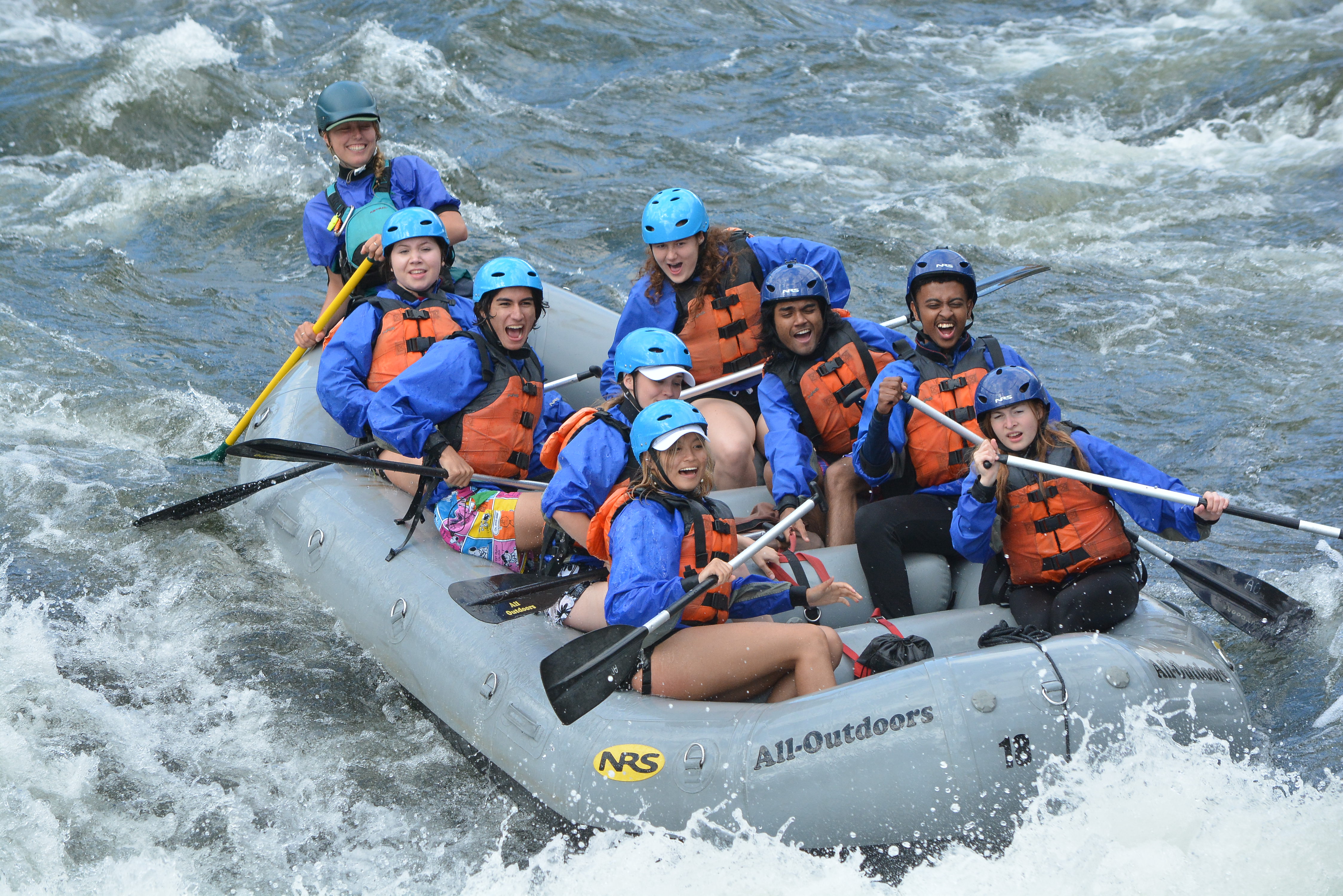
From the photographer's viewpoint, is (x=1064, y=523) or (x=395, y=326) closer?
(x=1064, y=523)

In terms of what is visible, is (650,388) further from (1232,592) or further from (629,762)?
(1232,592)

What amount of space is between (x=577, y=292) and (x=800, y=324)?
4309mm

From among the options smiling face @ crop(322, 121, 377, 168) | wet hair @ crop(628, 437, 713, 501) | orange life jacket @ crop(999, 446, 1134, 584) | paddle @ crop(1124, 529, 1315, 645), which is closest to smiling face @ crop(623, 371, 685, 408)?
wet hair @ crop(628, 437, 713, 501)

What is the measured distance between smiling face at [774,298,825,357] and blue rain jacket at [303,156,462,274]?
207 centimetres

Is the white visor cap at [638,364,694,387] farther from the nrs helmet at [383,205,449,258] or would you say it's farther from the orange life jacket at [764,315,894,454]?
the nrs helmet at [383,205,449,258]

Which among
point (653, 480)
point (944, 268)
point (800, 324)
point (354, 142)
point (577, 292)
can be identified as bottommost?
point (577, 292)

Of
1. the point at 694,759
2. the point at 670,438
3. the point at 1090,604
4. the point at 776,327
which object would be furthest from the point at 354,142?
the point at 1090,604

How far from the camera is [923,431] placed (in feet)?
14.8

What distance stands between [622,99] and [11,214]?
542 cm

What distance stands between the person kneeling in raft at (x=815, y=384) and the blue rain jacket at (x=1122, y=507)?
696 mm

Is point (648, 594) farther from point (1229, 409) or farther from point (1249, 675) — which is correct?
point (1229, 409)

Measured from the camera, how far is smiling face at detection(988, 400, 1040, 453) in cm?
413

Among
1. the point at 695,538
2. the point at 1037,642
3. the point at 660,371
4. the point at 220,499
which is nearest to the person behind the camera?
the point at 1037,642

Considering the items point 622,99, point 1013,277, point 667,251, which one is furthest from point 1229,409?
point 622,99
